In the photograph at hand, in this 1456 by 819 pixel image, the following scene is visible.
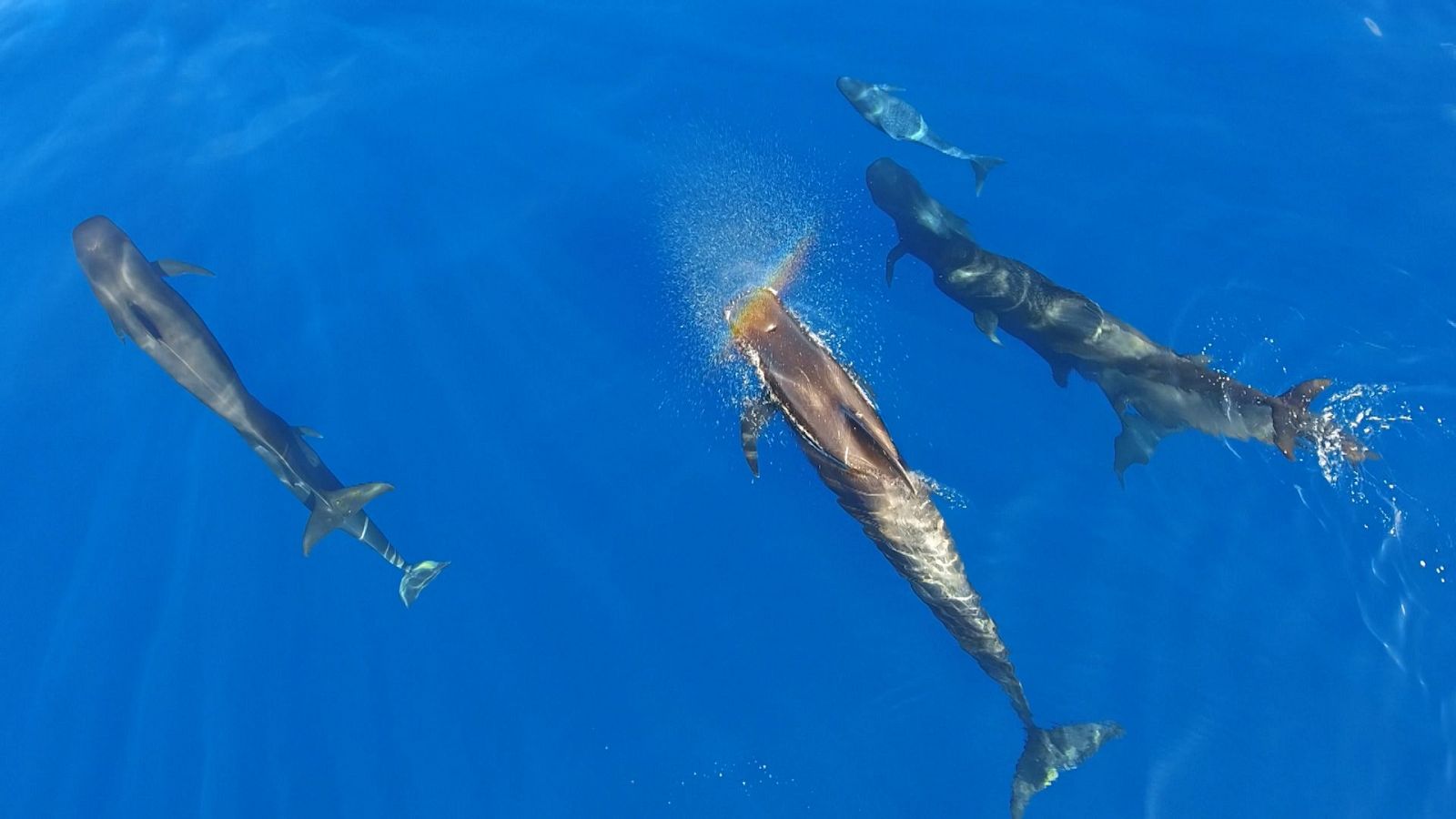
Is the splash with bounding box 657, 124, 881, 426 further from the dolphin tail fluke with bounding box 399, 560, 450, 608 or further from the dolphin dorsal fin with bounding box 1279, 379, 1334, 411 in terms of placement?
the dolphin dorsal fin with bounding box 1279, 379, 1334, 411

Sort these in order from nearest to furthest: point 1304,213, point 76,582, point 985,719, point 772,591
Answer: point 985,719 → point 772,591 → point 76,582 → point 1304,213

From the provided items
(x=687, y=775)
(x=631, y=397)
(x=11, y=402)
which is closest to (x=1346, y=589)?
(x=687, y=775)

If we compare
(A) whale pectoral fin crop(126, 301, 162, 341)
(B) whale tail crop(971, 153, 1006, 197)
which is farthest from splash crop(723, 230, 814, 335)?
(A) whale pectoral fin crop(126, 301, 162, 341)

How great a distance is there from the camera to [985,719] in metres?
10.8

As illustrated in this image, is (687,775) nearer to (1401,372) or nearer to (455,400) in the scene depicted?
(455,400)

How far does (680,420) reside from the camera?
41.9ft

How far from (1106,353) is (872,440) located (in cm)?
491

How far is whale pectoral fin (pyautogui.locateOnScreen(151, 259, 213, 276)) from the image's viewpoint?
1365 centimetres

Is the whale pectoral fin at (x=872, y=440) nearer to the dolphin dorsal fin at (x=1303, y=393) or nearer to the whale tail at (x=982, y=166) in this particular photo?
the dolphin dorsal fin at (x=1303, y=393)

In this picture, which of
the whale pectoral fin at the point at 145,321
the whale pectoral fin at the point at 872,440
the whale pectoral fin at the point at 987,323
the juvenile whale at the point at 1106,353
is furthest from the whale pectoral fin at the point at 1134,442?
the whale pectoral fin at the point at 145,321

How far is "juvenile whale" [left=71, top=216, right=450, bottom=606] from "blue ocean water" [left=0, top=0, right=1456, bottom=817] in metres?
0.56

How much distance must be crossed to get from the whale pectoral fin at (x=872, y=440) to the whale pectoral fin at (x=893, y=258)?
4765mm

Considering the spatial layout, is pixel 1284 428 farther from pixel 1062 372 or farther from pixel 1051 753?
pixel 1051 753

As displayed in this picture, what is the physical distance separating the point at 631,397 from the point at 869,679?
5.21m
